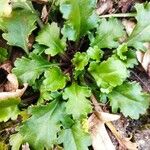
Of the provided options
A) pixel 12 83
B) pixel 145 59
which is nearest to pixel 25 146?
pixel 12 83

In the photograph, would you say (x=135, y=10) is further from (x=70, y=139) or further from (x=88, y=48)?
(x=70, y=139)

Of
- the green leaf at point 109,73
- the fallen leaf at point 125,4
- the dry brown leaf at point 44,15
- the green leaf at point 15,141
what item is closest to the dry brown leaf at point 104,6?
the fallen leaf at point 125,4

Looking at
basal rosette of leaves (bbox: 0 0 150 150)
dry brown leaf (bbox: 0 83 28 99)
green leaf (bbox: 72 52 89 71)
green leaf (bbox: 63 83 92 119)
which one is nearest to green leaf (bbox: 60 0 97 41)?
basal rosette of leaves (bbox: 0 0 150 150)

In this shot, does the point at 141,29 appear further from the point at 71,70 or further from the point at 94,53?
the point at 71,70

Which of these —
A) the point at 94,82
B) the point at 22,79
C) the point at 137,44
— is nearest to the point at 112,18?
the point at 137,44

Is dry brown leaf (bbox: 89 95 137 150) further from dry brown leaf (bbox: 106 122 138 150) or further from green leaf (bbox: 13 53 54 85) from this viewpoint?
green leaf (bbox: 13 53 54 85)
